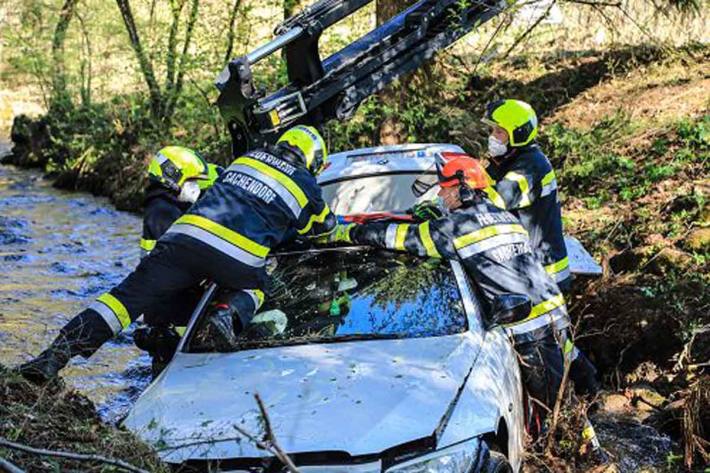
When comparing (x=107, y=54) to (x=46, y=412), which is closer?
(x=46, y=412)

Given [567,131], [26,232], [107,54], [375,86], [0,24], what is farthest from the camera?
[0,24]

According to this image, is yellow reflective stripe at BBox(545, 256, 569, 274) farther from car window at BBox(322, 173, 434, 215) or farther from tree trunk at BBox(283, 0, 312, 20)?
tree trunk at BBox(283, 0, 312, 20)

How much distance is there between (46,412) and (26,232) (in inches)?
374

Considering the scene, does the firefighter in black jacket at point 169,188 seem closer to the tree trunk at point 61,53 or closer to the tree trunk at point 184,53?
the tree trunk at point 184,53

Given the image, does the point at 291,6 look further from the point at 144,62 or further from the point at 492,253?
the point at 492,253

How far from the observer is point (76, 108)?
1895 cm

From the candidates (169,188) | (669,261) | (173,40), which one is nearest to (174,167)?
(169,188)

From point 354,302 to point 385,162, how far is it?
8.70 ft

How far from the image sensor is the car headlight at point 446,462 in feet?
10.7

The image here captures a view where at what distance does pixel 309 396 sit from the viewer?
145 inches

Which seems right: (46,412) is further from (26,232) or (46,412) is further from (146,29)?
(146,29)

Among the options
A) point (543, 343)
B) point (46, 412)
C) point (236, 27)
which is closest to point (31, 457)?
point (46, 412)

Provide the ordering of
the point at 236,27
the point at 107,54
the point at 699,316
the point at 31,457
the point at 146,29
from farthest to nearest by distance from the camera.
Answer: the point at 107,54 < the point at 146,29 < the point at 236,27 < the point at 699,316 < the point at 31,457

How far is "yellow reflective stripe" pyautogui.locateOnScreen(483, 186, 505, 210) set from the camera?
16.9ft
